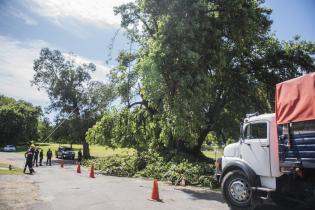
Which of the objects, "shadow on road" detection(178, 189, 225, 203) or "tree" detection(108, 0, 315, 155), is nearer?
"shadow on road" detection(178, 189, 225, 203)

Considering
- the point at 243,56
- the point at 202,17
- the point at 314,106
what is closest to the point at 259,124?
the point at 314,106

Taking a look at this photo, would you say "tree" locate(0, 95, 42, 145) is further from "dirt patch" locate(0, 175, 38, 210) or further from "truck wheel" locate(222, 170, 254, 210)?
"truck wheel" locate(222, 170, 254, 210)

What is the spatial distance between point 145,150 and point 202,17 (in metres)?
11.7

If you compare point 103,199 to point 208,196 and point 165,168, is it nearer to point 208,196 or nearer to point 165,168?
point 208,196

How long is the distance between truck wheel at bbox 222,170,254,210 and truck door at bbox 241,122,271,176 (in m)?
0.51

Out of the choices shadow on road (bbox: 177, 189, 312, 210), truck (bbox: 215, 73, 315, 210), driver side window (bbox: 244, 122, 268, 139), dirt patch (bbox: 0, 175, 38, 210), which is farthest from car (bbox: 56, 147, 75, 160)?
driver side window (bbox: 244, 122, 268, 139)

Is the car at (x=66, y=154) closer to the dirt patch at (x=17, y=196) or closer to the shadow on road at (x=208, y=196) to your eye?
the dirt patch at (x=17, y=196)

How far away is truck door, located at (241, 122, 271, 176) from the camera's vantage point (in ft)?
34.1

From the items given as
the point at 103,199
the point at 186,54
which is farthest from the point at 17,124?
the point at 103,199

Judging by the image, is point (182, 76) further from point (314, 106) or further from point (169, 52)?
point (314, 106)

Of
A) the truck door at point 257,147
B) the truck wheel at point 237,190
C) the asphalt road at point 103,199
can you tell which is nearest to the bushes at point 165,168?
the asphalt road at point 103,199

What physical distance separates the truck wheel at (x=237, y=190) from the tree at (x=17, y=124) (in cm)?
8271

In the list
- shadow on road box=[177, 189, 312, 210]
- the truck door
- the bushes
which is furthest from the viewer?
the bushes

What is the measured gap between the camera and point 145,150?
93.5 feet
